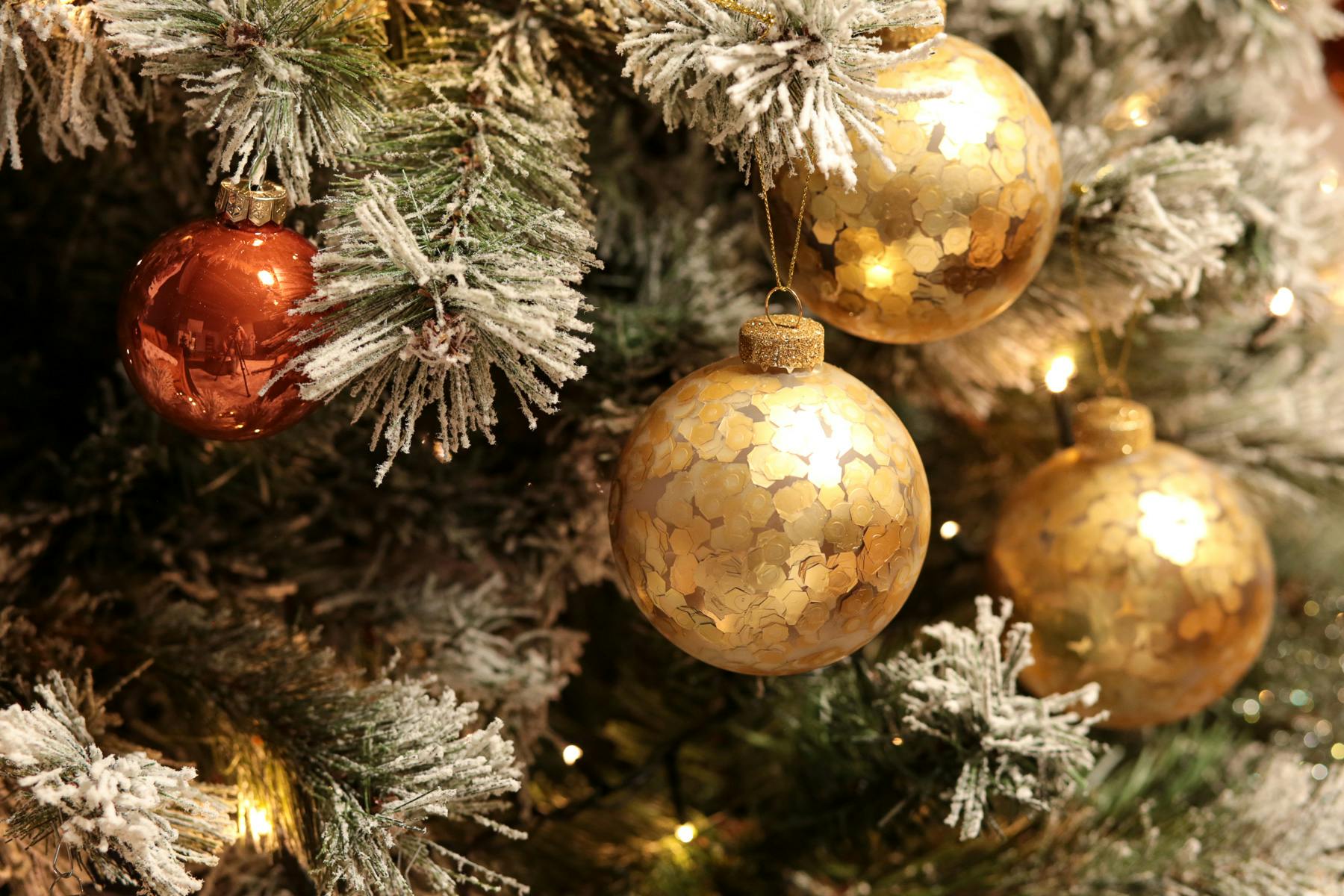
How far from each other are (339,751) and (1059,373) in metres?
0.46

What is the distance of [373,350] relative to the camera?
0.40 m

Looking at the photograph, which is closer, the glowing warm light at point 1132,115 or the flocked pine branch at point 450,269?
the flocked pine branch at point 450,269

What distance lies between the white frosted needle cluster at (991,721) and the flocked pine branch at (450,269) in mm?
254

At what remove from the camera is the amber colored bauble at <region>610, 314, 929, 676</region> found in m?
0.45

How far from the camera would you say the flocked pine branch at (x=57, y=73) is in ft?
1.41

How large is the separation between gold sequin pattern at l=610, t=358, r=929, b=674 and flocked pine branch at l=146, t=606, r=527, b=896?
108 millimetres

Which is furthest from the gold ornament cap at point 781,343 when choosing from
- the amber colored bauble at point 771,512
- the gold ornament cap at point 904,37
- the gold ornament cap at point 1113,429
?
the gold ornament cap at point 1113,429

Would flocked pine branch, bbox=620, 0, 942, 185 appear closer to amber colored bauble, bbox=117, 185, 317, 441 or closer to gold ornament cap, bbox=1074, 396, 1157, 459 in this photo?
amber colored bauble, bbox=117, 185, 317, 441

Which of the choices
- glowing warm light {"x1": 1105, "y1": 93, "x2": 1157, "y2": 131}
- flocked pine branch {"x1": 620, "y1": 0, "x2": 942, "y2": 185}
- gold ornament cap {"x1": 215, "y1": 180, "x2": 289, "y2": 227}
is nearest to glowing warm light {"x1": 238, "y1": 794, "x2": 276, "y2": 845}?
gold ornament cap {"x1": 215, "y1": 180, "x2": 289, "y2": 227}

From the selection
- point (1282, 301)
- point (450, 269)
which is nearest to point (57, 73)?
point (450, 269)

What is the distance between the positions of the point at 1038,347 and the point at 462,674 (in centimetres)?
39

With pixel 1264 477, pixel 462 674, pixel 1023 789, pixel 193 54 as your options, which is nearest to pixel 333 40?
pixel 193 54

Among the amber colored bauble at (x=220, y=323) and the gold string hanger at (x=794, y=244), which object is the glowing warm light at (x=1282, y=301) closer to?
the gold string hanger at (x=794, y=244)

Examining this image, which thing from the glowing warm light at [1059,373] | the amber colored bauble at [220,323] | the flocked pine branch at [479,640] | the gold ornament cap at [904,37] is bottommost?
the flocked pine branch at [479,640]
